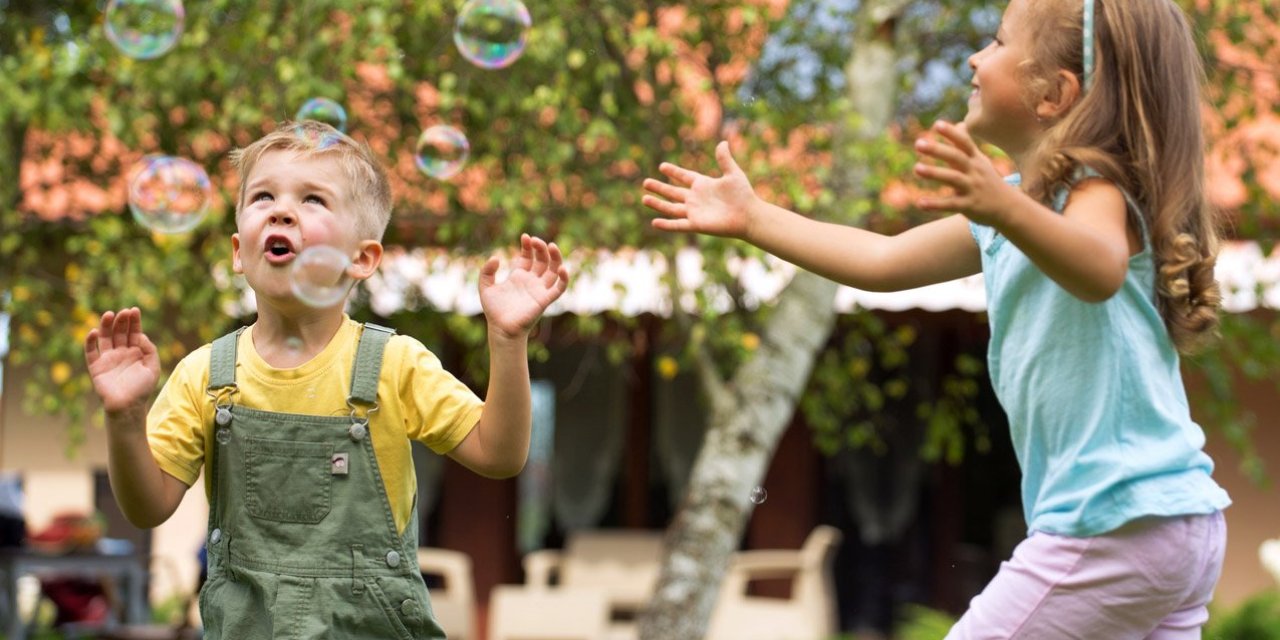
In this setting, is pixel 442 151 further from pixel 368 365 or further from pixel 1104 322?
pixel 1104 322

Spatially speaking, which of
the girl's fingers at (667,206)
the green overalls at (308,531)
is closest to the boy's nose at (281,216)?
the green overalls at (308,531)

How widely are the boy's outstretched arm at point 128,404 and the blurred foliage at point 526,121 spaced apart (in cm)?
298

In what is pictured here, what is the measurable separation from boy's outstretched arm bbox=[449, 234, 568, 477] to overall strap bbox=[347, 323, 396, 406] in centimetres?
15

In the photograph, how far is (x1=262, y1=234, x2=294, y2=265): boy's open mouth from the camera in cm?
220

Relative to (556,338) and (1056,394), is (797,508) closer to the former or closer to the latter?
(556,338)

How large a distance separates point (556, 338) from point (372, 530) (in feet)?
30.0

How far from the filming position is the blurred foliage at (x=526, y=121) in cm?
551

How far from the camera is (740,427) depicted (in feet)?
Answer: 20.0

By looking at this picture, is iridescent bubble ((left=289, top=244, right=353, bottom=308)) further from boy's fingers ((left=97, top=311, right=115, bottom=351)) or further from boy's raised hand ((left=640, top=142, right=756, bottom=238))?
boy's raised hand ((left=640, top=142, right=756, bottom=238))

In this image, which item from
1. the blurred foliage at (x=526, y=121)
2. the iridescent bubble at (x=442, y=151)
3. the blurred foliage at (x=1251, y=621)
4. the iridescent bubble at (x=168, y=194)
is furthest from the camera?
the blurred foliage at (x=1251, y=621)

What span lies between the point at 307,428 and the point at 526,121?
12.3 ft

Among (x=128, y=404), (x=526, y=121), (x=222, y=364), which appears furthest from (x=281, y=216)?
(x=526, y=121)

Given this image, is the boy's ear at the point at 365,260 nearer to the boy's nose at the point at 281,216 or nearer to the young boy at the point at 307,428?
the young boy at the point at 307,428

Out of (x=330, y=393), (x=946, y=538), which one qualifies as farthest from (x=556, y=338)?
(x=330, y=393)
